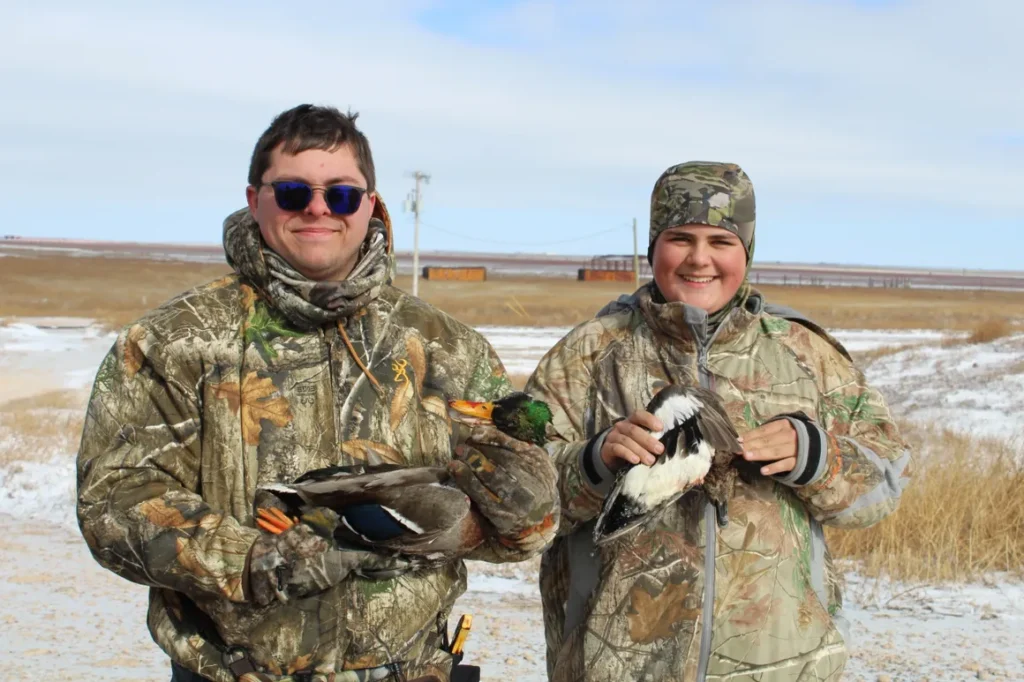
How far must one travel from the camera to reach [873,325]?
128 ft

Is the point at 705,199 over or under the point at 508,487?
over

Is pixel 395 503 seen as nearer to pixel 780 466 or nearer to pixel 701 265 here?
pixel 780 466

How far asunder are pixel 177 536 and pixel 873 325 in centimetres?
3930

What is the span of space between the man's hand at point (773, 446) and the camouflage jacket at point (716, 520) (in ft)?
0.32

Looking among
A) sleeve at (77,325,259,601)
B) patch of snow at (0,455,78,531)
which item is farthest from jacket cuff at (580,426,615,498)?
patch of snow at (0,455,78,531)

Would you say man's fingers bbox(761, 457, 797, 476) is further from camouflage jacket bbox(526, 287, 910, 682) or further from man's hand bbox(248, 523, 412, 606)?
man's hand bbox(248, 523, 412, 606)

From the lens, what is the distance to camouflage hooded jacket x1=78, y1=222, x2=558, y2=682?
2588 mm

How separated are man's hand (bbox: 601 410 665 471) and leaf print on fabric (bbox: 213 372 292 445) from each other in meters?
0.90

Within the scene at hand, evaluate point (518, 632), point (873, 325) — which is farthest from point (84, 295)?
point (518, 632)

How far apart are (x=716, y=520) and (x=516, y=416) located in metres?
0.82

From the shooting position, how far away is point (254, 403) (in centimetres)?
274

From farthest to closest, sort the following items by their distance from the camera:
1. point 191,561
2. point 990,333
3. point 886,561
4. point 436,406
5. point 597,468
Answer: point 990,333 < point 886,561 < point 597,468 < point 436,406 < point 191,561

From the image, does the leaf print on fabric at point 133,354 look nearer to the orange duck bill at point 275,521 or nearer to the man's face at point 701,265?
the orange duck bill at point 275,521

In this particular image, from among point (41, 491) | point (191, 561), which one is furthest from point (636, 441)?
point (41, 491)
